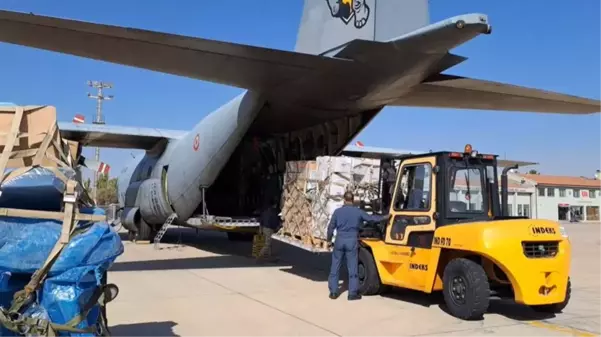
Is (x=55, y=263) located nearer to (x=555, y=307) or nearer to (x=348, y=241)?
(x=348, y=241)

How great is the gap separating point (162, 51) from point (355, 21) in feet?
9.80

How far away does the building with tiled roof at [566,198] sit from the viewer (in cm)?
5562

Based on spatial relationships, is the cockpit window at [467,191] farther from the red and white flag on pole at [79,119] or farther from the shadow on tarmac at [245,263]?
the red and white flag on pole at [79,119]

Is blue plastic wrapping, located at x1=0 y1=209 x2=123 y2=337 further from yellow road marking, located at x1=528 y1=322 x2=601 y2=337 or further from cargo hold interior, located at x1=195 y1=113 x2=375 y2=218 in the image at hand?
cargo hold interior, located at x1=195 y1=113 x2=375 y2=218

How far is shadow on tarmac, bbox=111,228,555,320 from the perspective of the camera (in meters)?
7.86

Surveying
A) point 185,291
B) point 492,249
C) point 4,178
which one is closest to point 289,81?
point 185,291

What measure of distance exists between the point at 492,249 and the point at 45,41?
250 inches

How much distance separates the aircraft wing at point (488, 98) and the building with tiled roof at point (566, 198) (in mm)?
46917

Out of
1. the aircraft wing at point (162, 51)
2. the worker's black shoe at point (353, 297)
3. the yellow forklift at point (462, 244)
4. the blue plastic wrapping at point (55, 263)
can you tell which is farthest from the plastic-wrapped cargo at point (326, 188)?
the blue plastic wrapping at point (55, 263)

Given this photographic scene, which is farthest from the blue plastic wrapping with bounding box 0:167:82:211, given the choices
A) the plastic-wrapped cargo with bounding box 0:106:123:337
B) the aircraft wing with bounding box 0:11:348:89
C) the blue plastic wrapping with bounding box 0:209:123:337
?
the aircraft wing with bounding box 0:11:348:89

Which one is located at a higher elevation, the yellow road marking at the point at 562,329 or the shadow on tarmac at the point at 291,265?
the yellow road marking at the point at 562,329

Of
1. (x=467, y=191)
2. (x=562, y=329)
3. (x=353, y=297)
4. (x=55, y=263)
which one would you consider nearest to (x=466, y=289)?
(x=562, y=329)

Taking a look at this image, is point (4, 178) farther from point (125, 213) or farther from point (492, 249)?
point (125, 213)

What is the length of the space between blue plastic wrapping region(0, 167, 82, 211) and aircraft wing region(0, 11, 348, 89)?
10.2ft
